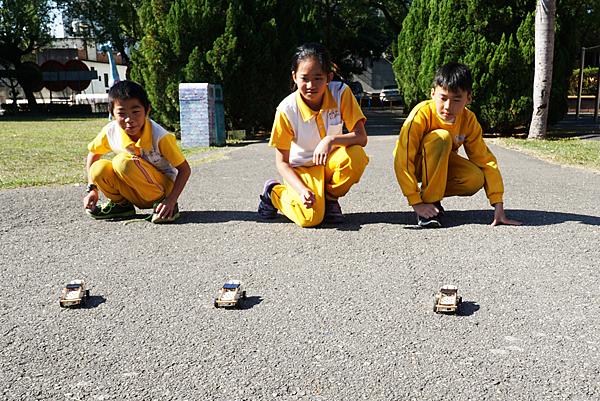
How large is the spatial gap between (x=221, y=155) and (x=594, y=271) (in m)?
Answer: 6.56

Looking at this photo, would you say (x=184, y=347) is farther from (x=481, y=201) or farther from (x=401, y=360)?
(x=481, y=201)

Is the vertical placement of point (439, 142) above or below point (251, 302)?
above

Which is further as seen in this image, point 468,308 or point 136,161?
point 136,161

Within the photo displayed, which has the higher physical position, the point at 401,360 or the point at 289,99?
the point at 289,99

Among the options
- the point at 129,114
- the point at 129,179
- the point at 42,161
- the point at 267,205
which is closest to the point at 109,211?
the point at 129,179

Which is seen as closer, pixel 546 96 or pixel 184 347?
pixel 184 347

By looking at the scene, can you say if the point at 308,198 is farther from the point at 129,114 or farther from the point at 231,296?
the point at 129,114

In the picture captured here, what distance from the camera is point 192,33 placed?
11141 mm

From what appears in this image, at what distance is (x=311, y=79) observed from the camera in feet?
12.1

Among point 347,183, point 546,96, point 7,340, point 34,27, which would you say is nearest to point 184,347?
point 7,340

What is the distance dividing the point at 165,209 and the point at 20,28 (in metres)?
33.8

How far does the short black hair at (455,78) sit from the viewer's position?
363 cm

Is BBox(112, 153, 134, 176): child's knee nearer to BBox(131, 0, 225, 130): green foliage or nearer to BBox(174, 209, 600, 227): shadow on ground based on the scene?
BBox(174, 209, 600, 227): shadow on ground

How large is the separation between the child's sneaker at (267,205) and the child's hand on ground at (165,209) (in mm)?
689
